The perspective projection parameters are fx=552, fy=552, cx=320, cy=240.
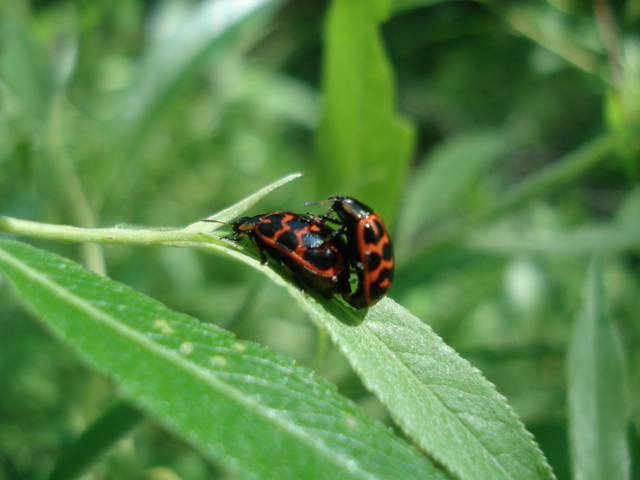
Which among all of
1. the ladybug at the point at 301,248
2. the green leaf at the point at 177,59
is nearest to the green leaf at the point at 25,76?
the green leaf at the point at 177,59

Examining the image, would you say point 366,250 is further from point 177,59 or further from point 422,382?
point 177,59

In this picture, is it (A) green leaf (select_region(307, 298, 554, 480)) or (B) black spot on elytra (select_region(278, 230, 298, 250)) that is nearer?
(A) green leaf (select_region(307, 298, 554, 480))

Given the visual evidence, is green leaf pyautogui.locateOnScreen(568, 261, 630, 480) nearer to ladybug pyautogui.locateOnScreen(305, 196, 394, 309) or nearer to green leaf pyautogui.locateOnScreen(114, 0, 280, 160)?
ladybug pyautogui.locateOnScreen(305, 196, 394, 309)

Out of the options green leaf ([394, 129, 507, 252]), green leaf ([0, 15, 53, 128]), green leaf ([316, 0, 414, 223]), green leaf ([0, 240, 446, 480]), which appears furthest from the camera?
green leaf ([394, 129, 507, 252])

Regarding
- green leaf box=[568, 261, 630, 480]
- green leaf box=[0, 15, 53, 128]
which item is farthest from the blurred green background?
green leaf box=[568, 261, 630, 480]

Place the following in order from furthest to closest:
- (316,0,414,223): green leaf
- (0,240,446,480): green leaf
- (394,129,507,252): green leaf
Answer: (394,129,507,252): green leaf
(316,0,414,223): green leaf
(0,240,446,480): green leaf

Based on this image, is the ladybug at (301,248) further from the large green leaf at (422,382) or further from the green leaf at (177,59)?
the green leaf at (177,59)

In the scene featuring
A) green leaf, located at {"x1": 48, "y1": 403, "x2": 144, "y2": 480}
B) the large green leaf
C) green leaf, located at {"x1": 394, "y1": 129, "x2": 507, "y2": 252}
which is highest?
green leaf, located at {"x1": 394, "y1": 129, "x2": 507, "y2": 252}

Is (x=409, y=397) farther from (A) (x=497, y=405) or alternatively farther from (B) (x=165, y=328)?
(B) (x=165, y=328)
